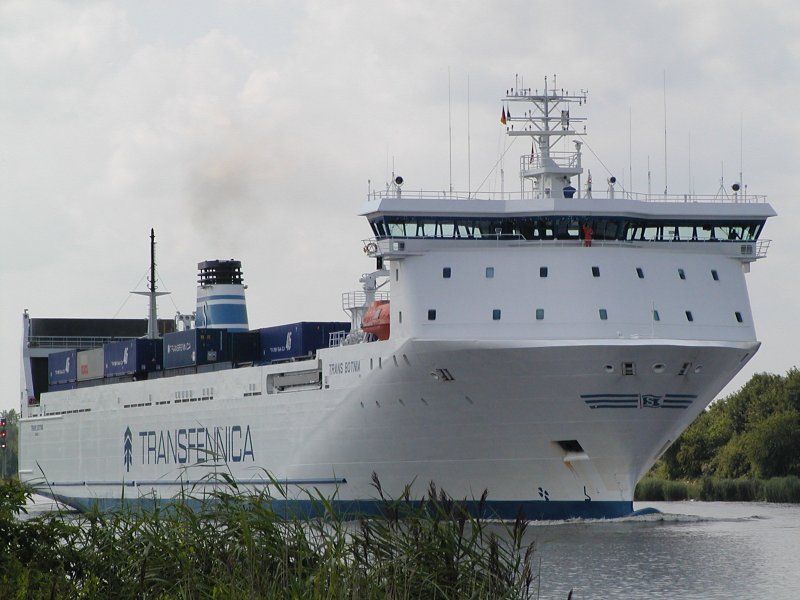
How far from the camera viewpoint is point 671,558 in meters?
24.1

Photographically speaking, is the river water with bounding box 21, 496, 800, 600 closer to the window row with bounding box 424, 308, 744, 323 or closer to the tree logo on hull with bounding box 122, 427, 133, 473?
the window row with bounding box 424, 308, 744, 323

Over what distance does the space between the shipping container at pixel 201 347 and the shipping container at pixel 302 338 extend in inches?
94.2

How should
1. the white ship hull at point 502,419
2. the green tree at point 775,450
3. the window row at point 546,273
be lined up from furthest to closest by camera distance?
1. the green tree at point 775,450
2. the window row at point 546,273
3. the white ship hull at point 502,419

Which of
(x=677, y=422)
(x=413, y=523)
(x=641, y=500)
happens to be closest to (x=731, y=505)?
(x=641, y=500)

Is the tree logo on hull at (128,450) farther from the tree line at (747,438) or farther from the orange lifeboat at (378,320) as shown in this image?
the tree line at (747,438)

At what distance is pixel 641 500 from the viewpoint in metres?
45.0

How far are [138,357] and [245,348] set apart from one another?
548 cm

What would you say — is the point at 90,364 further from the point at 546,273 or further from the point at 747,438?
the point at 546,273

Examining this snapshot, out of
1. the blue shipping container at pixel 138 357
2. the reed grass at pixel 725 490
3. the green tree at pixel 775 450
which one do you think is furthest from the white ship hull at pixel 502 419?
the green tree at pixel 775 450

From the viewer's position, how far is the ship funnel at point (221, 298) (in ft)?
146

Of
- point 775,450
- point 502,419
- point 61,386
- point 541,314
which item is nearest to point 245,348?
point 502,419

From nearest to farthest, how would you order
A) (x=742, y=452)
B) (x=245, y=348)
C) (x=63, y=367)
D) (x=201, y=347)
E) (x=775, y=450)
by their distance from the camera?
(x=245, y=348) < (x=201, y=347) < (x=775, y=450) < (x=742, y=452) < (x=63, y=367)

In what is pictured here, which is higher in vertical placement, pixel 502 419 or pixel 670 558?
pixel 502 419

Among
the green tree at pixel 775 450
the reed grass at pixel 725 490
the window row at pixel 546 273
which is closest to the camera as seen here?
the window row at pixel 546 273
